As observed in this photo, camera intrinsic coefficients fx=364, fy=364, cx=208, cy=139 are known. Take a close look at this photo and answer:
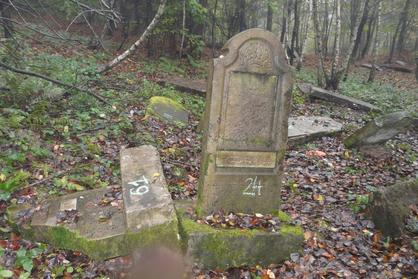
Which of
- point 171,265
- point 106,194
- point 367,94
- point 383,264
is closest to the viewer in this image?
point 171,265

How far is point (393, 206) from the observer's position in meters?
4.55

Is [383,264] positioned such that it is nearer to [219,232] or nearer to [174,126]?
[219,232]

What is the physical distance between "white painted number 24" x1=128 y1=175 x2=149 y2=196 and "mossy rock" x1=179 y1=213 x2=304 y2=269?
666mm

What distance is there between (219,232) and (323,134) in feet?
16.5

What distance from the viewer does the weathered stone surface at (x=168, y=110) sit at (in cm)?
836

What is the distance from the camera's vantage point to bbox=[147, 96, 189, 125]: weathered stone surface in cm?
836

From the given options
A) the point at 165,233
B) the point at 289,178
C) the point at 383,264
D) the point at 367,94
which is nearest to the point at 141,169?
the point at 165,233

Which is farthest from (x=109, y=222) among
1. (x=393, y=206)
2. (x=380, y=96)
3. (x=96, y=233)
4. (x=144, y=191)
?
(x=380, y=96)

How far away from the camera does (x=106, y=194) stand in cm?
493

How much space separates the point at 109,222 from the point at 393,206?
3494 mm

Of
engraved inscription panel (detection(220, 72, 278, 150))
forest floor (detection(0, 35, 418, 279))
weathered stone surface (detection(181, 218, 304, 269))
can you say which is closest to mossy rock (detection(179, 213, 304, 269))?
weathered stone surface (detection(181, 218, 304, 269))

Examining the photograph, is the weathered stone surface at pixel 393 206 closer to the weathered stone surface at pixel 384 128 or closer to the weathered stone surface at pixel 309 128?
the weathered stone surface at pixel 384 128

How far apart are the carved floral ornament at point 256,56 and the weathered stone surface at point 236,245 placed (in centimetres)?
194

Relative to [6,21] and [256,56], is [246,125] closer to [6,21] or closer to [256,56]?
[256,56]
